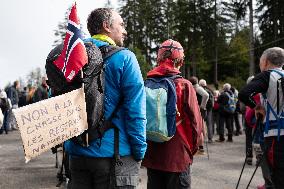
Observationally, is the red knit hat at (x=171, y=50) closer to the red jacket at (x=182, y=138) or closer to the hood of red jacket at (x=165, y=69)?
the hood of red jacket at (x=165, y=69)

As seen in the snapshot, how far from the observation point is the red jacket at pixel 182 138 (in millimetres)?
4199

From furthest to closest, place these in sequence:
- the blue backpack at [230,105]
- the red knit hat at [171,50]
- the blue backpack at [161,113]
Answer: the blue backpack at [230,105] < the red knit hat at [171,50] < the blue backpack at [161,113]

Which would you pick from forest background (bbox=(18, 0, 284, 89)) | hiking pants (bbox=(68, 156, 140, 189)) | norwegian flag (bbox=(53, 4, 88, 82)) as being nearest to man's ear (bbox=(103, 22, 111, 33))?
norwegian flag (bbox=(53, 4, 88, 82))

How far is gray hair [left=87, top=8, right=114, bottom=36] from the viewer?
3352 millimetres

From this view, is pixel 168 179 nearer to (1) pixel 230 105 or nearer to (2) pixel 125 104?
(2) pixel 125 104

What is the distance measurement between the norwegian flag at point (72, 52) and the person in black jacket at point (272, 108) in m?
2.08

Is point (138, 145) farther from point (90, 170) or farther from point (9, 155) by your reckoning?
point (9, 155)

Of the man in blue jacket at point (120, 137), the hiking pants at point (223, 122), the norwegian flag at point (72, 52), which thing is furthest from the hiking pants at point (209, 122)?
the norwegian flag at point (72, 52)

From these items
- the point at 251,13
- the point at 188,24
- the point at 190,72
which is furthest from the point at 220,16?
the point at 251,13

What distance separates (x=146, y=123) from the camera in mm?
4000

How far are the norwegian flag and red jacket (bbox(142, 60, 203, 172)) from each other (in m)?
1.44

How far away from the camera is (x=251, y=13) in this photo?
4038 centimetres

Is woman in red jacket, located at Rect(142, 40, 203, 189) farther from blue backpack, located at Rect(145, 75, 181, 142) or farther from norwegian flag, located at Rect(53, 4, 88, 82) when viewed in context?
norwegian flag, located at Rect(53, 4, 88, 82)

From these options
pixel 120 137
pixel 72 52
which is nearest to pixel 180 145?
pixel 120 137
